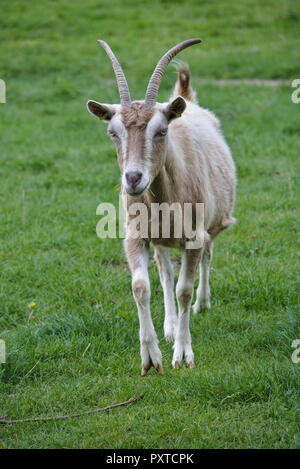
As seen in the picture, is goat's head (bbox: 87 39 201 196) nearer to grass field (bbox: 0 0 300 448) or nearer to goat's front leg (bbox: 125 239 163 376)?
goat's front leg (bbox: 125 239 163 376)

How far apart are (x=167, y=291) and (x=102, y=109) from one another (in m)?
1.82

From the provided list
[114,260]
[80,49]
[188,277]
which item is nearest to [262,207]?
[114,260]

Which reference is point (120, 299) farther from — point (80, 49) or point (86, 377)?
point (80, 49)

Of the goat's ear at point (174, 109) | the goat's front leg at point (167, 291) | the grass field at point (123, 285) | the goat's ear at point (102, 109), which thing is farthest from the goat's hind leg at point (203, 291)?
the goat's ear at point (102, 109)

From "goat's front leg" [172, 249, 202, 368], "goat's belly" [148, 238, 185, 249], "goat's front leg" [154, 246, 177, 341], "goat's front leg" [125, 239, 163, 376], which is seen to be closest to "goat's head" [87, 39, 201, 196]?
"goat's belly" [148, 238, 185, 249]

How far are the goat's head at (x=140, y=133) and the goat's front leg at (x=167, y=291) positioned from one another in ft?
4.65

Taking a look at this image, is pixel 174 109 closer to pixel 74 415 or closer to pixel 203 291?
pixel 203 291

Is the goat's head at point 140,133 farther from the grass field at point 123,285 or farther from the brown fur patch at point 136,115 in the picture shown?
the grass field at point 123,285

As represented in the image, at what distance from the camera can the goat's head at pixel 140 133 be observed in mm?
4172

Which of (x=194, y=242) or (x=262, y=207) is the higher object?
(x=194, y=242)

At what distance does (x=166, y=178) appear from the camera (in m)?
4.71

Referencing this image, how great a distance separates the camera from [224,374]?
4.42 metres

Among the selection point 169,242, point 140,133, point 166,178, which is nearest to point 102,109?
point 140,133

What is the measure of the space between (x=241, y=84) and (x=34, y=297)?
7986 mm
